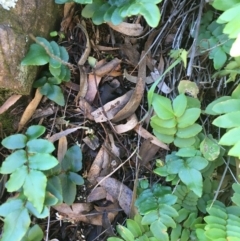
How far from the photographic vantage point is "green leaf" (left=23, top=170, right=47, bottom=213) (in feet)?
3.73

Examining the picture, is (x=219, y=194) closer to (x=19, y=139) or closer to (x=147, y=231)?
(x=147, y=231)

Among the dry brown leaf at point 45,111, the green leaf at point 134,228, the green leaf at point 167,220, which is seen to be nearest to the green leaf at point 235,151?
the green leaf at point 167,220

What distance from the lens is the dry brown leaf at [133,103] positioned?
1.41m

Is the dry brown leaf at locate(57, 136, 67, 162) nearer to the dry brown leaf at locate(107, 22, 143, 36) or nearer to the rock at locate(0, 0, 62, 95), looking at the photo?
the rock at locate(0, 0, 62, 95)

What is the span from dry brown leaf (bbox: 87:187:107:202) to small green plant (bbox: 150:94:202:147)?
1.04ft

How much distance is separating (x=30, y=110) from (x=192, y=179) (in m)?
0.60

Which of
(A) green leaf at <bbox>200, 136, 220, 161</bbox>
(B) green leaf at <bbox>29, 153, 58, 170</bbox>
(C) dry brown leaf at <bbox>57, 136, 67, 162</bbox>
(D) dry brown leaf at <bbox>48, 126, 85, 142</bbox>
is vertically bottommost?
(A) green leaf at <bbox>200, 136, 220, 161</bbox>

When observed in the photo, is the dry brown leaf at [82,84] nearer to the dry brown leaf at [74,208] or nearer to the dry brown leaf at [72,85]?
the dry brown leaf at [72,85]

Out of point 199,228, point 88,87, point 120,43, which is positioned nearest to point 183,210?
point 199,228

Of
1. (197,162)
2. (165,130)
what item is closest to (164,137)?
(165,130)

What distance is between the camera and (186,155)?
1255mm

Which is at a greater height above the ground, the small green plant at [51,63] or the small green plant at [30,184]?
the small green plant at [51,63]

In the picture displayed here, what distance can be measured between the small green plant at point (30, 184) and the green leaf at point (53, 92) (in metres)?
0.13

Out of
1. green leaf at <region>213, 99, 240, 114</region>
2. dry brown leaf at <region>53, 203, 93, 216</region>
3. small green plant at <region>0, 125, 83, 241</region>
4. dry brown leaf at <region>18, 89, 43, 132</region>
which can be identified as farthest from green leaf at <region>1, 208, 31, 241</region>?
green leaf at <region>213, 99, 240, 114</region>
